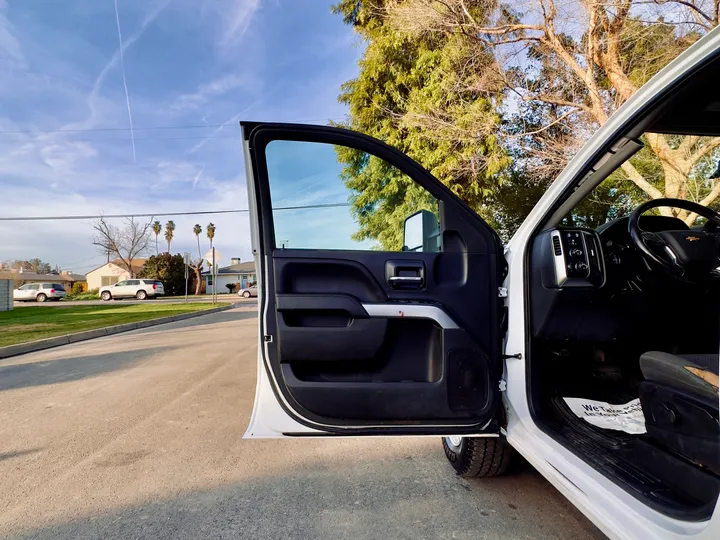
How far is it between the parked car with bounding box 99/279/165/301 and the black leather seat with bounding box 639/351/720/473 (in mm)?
33639

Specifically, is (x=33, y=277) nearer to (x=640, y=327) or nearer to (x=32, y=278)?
(x=32, y=278)

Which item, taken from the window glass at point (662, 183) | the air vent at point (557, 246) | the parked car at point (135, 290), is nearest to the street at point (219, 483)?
the air vent at point (557, 246)

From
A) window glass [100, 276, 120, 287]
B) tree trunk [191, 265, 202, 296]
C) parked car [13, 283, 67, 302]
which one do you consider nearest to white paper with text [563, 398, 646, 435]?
parked car [13, 283, 67, 302]

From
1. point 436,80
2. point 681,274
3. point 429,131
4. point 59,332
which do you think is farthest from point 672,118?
point 59,332

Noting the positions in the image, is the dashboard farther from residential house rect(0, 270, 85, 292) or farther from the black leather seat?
residential house rect(0, 270, 85, 292)

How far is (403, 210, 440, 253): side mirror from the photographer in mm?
2137

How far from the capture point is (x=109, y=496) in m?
2.40

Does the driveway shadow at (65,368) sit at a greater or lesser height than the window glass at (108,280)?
lesser

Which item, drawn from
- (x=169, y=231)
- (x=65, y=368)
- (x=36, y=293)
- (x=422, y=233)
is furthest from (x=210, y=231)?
(x=422, y=233)

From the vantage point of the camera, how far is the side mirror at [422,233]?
214cm

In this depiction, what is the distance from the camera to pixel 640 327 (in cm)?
253

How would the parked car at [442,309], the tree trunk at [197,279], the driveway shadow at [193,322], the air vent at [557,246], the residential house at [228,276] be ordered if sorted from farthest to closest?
the residential house at [228,276] → the tree trunk at [197,279] → the driveway shadow at [193,322] → the air vent at [557,246] → the parked car at [442,309]

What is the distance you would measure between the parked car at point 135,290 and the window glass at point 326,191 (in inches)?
1280

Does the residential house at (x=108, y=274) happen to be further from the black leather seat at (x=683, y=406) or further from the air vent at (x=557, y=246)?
the black leather seat at (x=683, y=406)
